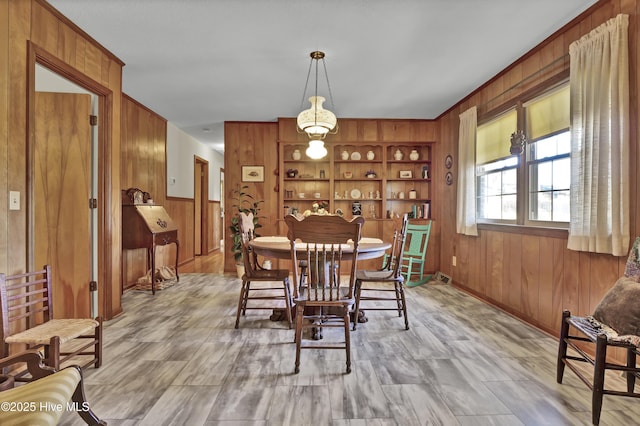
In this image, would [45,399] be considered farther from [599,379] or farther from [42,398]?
[599,379]

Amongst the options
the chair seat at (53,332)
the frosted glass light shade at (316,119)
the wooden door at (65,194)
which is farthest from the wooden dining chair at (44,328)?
the frosted glass light shade at (316,119)

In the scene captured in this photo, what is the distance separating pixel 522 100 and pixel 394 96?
1562 mm

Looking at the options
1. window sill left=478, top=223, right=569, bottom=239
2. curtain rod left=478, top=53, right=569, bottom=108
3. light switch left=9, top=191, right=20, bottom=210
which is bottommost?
window sill left=478, top=223, right=569, bottom=239

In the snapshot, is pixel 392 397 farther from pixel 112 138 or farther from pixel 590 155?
Answer: pixel 112 138

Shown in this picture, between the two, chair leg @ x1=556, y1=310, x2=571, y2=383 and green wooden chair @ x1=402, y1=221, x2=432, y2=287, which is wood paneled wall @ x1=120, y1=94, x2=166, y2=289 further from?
chair leg @ x1=556, y1=310, x2=571, y2=383

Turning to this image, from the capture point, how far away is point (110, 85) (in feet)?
10.4

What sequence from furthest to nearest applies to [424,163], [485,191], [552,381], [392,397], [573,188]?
1. [424,163]
2. [485,191]
3. [573,188]
4. [552,381]
5. [392,397]

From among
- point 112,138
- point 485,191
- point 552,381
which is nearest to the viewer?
point 552,381

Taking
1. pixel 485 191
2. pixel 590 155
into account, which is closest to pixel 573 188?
pixel 590 155

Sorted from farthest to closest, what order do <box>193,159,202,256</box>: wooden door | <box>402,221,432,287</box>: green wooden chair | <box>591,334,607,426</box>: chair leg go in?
<box>193,159,202,256</box>: wooden door, <box>402,221,432,287</box>: green wooden chair, <box>591,334,607,426</box>: chair leg

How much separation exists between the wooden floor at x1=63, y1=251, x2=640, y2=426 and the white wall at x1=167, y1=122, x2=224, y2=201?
316cm

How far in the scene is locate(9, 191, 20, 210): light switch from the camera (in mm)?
2129

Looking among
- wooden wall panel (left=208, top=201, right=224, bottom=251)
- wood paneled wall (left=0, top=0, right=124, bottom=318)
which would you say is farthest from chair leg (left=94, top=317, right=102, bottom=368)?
wooden wall panel (left=208, top=201, right=224, bottom=251)

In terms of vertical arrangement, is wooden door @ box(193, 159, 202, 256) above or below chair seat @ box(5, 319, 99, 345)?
above
